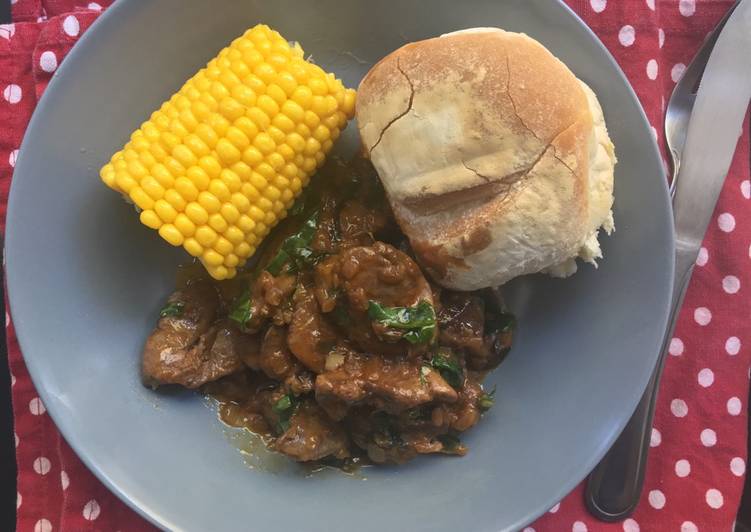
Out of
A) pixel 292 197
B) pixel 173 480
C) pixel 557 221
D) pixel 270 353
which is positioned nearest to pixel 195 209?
pixel 292 197

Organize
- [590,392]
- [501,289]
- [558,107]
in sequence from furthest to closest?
[501,289] → [590,392] → [558,107]

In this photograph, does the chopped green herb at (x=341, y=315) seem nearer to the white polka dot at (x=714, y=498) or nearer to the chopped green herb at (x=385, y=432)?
the chopped green herb at (x=385, y=432)

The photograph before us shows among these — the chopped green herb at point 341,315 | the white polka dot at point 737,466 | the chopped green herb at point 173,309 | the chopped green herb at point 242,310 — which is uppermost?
the chopped green herb at point 341,315

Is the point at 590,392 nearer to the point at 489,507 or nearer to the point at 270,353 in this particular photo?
the point at 489,507

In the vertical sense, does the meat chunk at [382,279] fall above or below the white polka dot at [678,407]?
above

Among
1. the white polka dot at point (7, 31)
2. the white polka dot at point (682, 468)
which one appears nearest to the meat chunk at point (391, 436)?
the white polka dot at point (682, 468)

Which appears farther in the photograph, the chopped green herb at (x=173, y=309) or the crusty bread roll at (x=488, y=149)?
the chopped green herb at (x=173, y=309)
